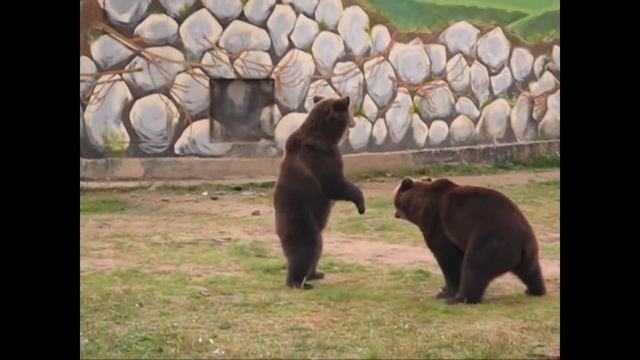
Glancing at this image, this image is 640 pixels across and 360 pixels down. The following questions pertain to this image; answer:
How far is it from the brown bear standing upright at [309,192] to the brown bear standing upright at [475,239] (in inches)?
20.5

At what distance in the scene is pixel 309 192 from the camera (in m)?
7.85

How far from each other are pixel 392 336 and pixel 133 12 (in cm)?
287

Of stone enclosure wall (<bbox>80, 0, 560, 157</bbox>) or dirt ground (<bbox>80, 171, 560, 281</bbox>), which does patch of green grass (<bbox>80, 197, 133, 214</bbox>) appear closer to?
dirt ground (<bbox>80, 171, 560, 281</bbox>)

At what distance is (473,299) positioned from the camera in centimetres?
775

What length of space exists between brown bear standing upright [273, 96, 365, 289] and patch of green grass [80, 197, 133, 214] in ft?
3.48

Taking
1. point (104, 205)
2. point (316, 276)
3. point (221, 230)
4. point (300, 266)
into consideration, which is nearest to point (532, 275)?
point (316, 276)

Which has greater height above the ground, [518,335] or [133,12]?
[133,12]

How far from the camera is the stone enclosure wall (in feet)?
27.3

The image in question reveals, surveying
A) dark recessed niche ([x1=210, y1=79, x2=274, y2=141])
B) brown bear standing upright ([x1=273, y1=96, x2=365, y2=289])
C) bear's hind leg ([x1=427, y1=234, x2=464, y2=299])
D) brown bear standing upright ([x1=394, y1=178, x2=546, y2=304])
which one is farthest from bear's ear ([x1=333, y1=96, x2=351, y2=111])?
bear's hind leg ([x1=427, y1=234, x2=464, y2=299])

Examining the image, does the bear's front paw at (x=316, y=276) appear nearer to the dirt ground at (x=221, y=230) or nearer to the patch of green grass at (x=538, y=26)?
the dirt ground at (x=221, y=230)
